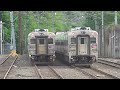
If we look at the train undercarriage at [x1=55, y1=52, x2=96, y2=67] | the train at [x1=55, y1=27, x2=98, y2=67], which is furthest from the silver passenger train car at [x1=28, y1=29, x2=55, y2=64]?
the train at [x1=55, y1=27, x2=98, y2=67]

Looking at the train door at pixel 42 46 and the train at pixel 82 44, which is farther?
the train door at pixel 42 46

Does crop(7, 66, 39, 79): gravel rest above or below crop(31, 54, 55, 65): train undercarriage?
below

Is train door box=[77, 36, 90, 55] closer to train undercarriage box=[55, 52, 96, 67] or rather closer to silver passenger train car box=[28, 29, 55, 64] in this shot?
train undercarriage box=[55, 52, 96, 67]

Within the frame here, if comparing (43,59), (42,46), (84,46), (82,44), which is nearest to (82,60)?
(84,46)

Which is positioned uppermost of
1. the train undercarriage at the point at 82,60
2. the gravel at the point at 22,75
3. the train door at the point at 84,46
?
the train door at the point at 84,46

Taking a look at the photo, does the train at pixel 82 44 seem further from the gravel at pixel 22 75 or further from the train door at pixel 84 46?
the gravel at pixel 22 75

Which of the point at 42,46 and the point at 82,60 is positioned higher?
the point at 42,46

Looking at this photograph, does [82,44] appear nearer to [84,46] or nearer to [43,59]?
[84,46]

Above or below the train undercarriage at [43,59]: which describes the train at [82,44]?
above

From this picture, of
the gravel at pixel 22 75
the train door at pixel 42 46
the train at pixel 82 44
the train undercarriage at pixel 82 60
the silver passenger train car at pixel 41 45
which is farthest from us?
the train door at pixel 42 46

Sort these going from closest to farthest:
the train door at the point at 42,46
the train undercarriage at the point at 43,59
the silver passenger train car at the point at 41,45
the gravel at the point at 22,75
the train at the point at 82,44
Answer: the gravel at the point at 22,75
the train at the point at 82,44
the silver passenger train car at the point at 41,45
the train door at the point at 42,46
the train undercarriage at the point at 43,59

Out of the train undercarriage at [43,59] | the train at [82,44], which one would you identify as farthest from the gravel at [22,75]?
the train undercarriage at [43,59]
